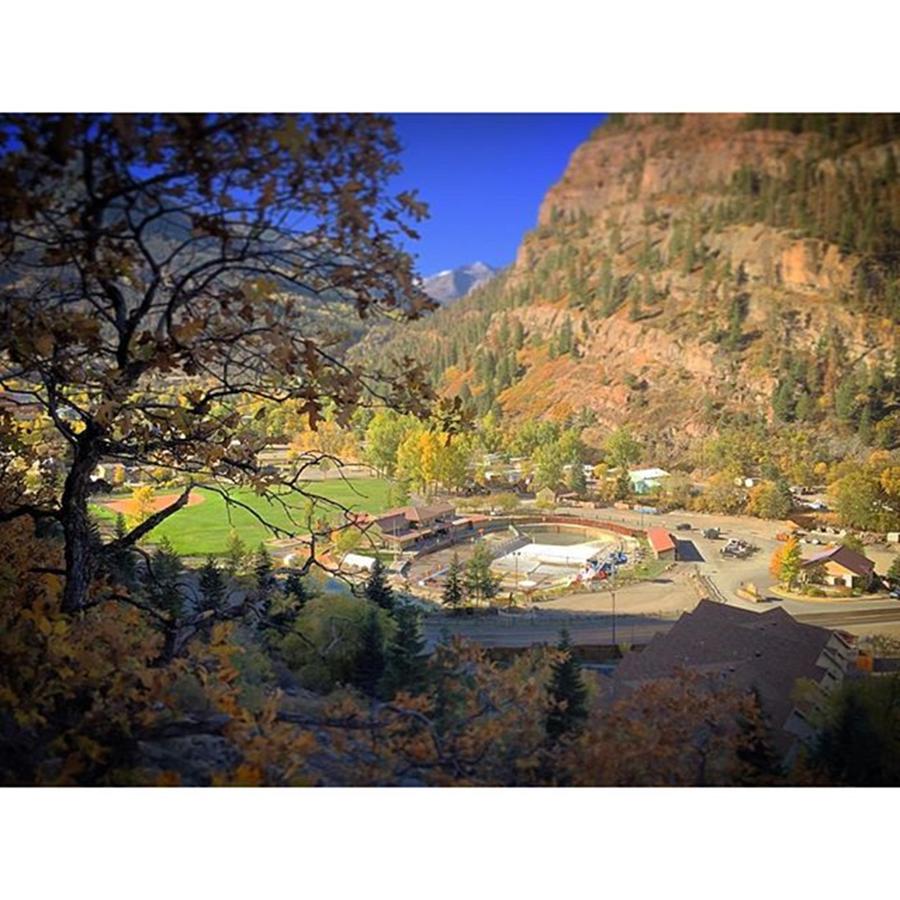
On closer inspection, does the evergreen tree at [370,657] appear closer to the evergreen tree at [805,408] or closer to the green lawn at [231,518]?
the green lawn at [231,518]

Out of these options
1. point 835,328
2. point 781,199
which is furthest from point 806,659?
point 781,199

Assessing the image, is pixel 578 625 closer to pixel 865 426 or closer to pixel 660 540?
pixel 660 540

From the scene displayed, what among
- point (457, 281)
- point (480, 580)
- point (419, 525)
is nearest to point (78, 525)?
point (419, 525)

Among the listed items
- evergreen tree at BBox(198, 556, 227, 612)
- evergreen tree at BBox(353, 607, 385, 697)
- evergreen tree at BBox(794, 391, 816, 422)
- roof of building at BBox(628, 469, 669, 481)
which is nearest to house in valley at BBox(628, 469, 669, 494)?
roof of building at BBox(628, 469, 669, 481)

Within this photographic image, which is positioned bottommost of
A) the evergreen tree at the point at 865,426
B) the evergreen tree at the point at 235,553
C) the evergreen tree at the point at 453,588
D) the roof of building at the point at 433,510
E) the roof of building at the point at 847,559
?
the evergreen tree at the point at 453,588

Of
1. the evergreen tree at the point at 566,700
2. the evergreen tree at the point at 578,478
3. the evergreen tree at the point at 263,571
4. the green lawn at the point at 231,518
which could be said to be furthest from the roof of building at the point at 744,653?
the evergreen tree at the point at 263,571

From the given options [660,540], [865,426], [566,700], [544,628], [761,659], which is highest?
[865,426]

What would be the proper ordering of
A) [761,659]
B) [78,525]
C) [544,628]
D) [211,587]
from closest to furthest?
[78,525] → [761,659] → [544,628] → [211,587]
